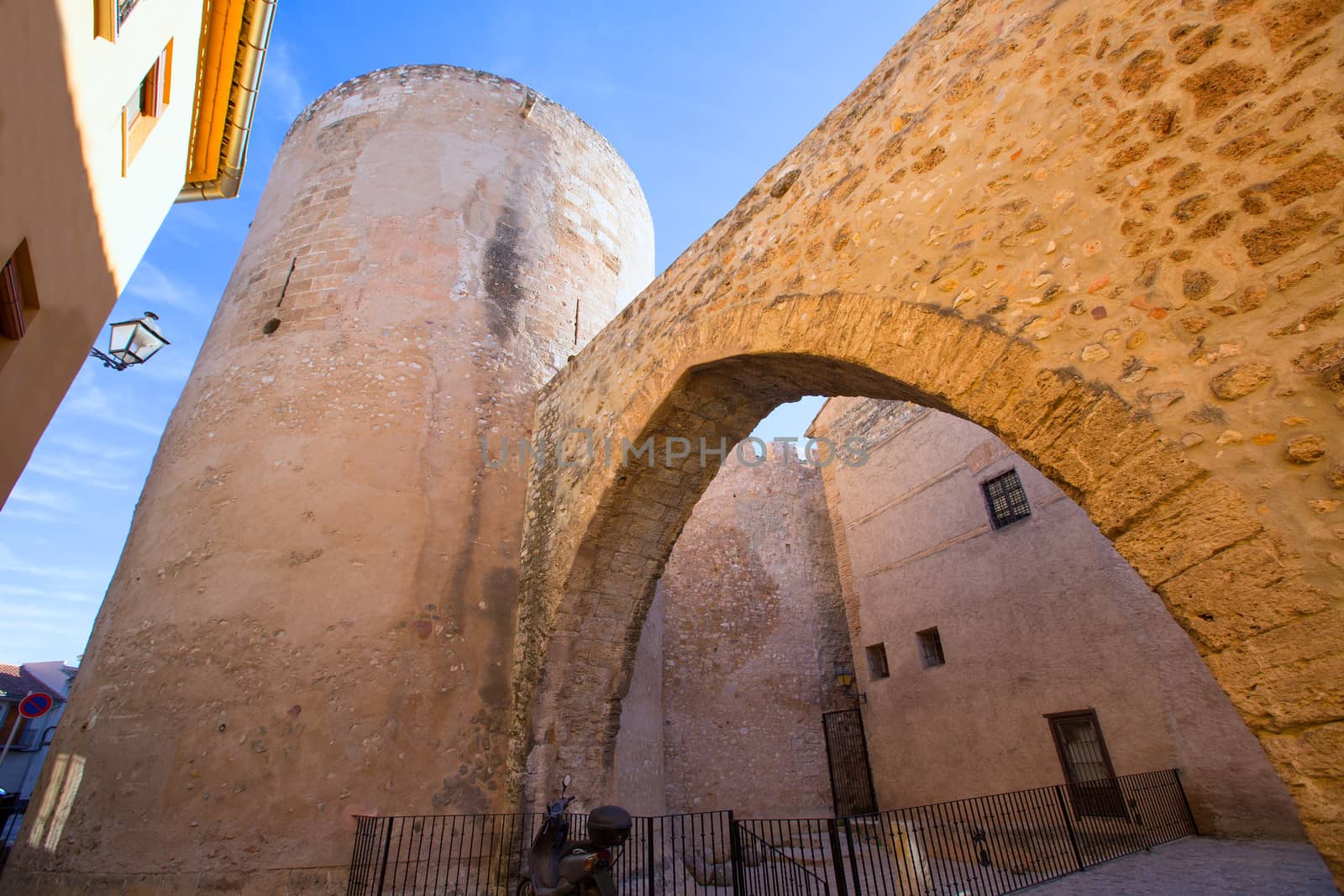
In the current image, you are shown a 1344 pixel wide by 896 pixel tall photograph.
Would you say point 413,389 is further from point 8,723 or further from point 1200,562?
point 8,723

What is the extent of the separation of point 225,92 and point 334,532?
4.08m

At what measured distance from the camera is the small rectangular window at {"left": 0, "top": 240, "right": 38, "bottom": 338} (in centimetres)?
286

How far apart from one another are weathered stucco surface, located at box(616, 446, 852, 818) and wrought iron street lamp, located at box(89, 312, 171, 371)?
5467mm

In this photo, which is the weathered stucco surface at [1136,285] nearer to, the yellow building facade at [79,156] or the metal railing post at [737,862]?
the metal railing post at [737,862]

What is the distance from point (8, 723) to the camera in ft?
75.3

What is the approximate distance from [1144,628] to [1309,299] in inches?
258

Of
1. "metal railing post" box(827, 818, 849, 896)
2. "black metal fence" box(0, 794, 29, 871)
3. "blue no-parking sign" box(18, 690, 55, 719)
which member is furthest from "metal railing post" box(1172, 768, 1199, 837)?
"blue no-parking sign" box(18, 690, 55, 719)

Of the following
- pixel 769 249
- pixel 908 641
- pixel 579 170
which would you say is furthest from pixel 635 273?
pixel 908 641

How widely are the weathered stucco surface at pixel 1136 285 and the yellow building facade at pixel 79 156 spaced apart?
3.38 metres

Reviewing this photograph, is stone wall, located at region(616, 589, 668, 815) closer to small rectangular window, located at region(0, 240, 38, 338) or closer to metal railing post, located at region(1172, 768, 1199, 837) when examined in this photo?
small rectangular window, located at region(0, 240, 38, 338)

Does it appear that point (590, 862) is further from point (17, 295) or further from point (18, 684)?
point (18, 684)

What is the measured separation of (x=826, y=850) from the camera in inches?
344

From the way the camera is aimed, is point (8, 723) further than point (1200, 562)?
Yes

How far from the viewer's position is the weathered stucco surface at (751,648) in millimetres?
9508
